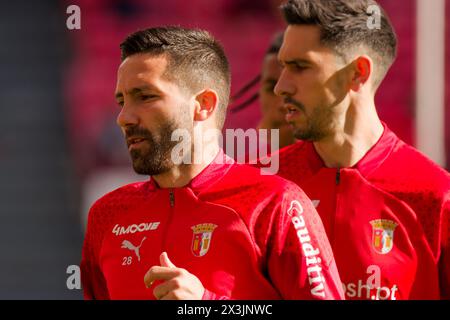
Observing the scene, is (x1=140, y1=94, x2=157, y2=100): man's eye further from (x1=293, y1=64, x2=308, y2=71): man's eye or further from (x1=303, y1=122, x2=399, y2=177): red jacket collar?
(x1=303, y1=122, x2=399, y2=177): red jacket collar

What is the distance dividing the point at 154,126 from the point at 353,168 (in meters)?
0.78

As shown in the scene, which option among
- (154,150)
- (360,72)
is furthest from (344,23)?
(154,150)

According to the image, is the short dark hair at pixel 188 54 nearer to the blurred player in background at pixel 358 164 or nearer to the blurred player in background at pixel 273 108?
the blurred player in background at pixel 358 164

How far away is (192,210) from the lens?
11.5 ft

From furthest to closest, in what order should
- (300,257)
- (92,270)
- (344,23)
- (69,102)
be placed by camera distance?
1. (69,102)
2. (344,23)
3. (92,270)
4. (300,257)

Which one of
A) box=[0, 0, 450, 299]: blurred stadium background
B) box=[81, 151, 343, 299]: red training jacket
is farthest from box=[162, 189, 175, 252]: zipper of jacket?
box=[0, 0, 450, 299]: blurred stadium background

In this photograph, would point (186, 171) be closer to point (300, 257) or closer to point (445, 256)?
point (300, 257)

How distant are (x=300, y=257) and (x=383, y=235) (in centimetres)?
51

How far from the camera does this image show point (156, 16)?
1060 centimetres

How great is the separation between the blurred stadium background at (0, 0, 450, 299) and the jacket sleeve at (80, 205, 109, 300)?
5959 mm

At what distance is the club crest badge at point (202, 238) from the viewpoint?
3402 mm

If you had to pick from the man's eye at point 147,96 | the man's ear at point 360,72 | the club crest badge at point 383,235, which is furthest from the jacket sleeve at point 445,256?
the man's eye at point 147,96
